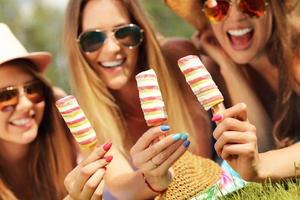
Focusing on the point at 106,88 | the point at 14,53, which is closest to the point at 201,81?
the point at 106,88

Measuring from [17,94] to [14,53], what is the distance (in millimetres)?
311

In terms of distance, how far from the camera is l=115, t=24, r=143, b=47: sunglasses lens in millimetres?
4281

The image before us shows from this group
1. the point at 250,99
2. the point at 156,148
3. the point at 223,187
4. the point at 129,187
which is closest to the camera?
the point at 156,148

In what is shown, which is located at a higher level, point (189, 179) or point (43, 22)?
point (189, 179)

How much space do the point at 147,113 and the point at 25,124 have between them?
1440mm

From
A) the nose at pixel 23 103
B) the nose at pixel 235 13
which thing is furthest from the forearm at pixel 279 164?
the nose at pixel 23 103

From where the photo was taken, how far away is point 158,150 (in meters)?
3.06

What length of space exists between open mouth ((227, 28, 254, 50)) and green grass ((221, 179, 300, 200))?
123 cm

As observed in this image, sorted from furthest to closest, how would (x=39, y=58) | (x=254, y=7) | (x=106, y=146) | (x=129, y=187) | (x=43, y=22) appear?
1. (x=43, y=22)
2. (x=39, y=58)
3. (x=254, y=7)
4. (x=129, y=187)
5. (x=106, y=146)

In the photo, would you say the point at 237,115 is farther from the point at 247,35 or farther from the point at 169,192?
the point at 247,35

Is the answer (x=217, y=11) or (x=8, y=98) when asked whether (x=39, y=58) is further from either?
(x=217, y=11)

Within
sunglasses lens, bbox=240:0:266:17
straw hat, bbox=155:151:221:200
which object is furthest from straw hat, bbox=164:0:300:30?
straw hat, bbox=155:151:221:200

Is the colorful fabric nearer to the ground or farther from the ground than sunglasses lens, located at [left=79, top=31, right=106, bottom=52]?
nearer to the ground

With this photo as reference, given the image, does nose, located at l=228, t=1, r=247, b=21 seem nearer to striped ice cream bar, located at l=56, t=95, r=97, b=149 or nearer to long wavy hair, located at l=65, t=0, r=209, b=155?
long wavy hair, located at l=65, t=0, r=209, b=155
